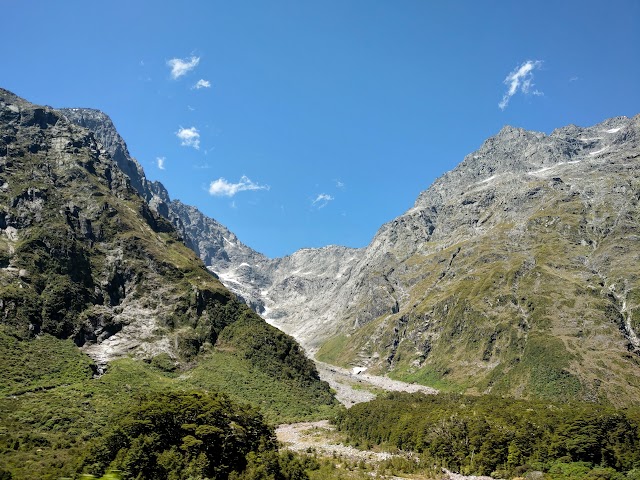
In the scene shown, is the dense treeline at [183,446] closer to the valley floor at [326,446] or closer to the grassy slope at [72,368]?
the grassy slope at [72,368]

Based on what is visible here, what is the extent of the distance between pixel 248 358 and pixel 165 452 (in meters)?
112

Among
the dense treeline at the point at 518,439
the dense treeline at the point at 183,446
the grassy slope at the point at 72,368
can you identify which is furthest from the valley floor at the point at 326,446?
the dense treeline at the point at 183,446

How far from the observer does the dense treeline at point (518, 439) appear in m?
101

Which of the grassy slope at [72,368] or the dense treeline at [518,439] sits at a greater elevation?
the grassy slope at [72,368]

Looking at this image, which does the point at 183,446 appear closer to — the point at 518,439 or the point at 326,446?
the point at 326,446

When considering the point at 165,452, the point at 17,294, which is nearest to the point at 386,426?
the point at 165,452

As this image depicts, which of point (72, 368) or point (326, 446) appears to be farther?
point (72, 368)

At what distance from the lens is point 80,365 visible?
5866 inches

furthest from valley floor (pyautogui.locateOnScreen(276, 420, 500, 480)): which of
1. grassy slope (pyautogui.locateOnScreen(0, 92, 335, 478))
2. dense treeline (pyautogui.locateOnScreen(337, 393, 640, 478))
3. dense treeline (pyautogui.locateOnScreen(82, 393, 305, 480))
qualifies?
dense treeline (pyautogui.locateOnScreen(82, 393, 305, 480))

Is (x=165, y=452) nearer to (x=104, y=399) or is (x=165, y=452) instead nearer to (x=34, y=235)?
(x=104, y=399)

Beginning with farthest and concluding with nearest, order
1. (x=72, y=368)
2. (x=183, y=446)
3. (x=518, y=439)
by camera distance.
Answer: (x=72, y=368) → (x=518, y=439) → (x=183, y=446)

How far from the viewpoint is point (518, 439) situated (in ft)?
350

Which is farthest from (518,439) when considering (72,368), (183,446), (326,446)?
(72,368)

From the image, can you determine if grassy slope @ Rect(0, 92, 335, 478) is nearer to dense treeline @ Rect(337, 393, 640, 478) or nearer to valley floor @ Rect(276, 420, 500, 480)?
valley floor @ Rect(276, 420, 500, 480)
